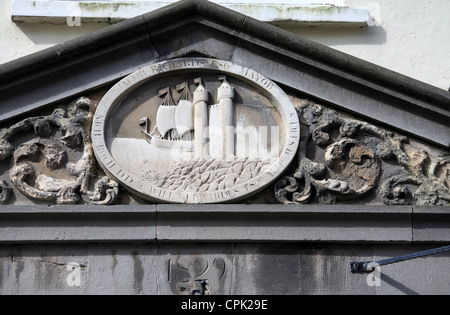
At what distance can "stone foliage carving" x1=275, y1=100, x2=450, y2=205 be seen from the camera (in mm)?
9062

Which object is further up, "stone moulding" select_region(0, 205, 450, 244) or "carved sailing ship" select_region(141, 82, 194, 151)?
"carved sailing ship" select_region(141, 82, 194, 151)

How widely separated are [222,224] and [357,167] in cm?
→ 120

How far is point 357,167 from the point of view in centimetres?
920

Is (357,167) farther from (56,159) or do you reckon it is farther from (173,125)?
(56,159)

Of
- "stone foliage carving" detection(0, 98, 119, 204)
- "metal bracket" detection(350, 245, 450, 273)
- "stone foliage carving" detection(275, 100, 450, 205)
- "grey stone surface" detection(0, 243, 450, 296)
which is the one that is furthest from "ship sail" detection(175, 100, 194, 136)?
"metal bracket" detection(350, 245, 450, 273)

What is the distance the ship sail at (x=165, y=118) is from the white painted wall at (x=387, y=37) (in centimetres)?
147

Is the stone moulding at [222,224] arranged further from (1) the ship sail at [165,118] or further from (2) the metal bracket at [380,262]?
(1) the ship sail at [165,118]

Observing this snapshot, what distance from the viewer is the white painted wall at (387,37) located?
410 inches

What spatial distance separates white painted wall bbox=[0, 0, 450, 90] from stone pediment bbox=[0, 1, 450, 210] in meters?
1.13

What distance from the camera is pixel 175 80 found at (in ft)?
31.2

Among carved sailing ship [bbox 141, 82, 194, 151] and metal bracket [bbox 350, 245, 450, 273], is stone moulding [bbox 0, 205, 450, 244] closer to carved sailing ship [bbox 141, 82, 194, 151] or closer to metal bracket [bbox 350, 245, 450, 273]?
metal bracket [bbox 350, 245, 450, 273]

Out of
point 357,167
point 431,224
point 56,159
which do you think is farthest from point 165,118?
point 431,224

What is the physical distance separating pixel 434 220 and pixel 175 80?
2383 millimetres

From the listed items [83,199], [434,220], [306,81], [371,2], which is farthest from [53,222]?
[371,2]
